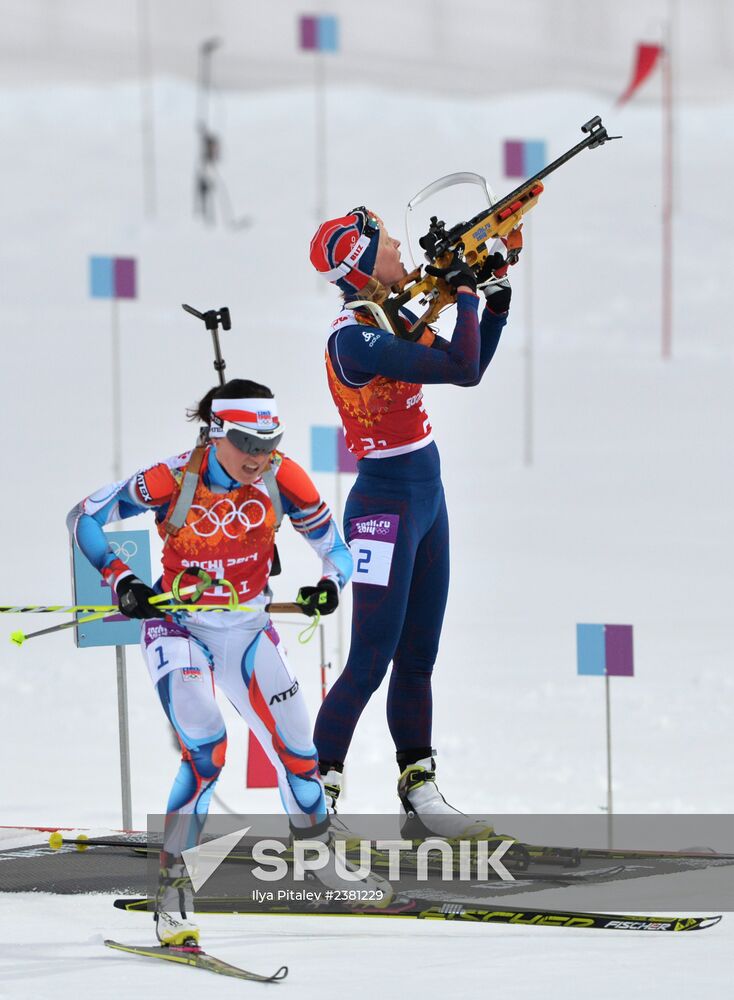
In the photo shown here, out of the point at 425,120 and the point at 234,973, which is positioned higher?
the point at 425,120

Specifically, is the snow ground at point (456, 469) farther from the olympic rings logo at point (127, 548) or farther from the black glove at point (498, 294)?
the black glove at point (498, 294)

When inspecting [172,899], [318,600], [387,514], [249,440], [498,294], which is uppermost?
[498,294]

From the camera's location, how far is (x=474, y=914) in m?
5.01

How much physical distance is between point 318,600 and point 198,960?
0.99m

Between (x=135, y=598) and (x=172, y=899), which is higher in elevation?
(x=135, y=598)

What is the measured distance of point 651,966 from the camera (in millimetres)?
4492

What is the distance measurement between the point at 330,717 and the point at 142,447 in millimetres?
9614

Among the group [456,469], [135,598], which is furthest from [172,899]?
[456,469]

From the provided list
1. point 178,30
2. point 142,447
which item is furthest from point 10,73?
point 142,447

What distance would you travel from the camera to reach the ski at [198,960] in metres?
4.45

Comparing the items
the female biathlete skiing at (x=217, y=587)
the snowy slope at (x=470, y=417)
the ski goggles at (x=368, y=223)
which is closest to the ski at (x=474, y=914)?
the female biathlete skiing at (x=217, y=587)

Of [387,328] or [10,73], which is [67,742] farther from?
[10,73]

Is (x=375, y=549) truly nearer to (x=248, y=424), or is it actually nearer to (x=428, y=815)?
(x=428, y=815)

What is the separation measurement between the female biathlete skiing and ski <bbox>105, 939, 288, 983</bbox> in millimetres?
48
